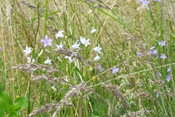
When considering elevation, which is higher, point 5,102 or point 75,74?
point 75,74

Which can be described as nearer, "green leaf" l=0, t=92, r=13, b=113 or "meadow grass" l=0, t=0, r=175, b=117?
"meadow grass" l=0, t=0, r=175, b=117

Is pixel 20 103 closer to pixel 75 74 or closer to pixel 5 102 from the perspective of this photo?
pixel 5 102

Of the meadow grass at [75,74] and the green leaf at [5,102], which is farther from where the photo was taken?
the green leaf at [5,102]

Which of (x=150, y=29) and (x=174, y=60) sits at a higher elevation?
(x=150, y=29)

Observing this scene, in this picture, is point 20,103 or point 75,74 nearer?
point 20,103

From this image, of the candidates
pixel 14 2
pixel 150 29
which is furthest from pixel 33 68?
pixel 150 29

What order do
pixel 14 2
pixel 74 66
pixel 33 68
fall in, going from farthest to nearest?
pixel 74 66 → pixel 14 2 → pixel 33 68

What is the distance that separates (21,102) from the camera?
1.16 metres

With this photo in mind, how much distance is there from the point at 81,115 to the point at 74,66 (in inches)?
10.2

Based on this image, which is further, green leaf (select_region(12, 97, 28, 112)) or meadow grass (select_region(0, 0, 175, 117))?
green leaf (select_region(12, 97, 28, 112))

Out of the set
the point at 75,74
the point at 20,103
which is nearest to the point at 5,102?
the point at 20,103

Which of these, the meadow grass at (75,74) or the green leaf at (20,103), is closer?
the meadow grass at (75,74)

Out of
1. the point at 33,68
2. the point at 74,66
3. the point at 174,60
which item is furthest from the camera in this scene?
the point at 174,60

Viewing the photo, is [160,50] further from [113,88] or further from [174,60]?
[113,88]
